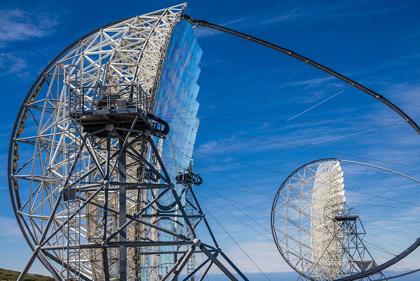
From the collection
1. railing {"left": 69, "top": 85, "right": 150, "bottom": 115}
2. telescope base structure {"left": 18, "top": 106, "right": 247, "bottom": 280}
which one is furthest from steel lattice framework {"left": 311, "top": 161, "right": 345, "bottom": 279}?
railing {"left": 69, "top": 85, "right": 150, "bottom": 115}

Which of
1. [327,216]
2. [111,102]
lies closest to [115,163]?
[111,102]

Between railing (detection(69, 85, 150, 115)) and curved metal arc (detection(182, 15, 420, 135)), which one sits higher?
curved metal arc (detection(182, 15, 420, 135))

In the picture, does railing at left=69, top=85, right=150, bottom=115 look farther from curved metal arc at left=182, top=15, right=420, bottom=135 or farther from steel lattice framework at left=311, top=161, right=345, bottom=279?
steel lattice framework at left=311, top=161, right=345, bottom=279

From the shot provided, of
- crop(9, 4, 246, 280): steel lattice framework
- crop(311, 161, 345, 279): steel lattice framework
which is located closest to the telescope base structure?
crop(9, 4, 246, 280): steel lattice framework

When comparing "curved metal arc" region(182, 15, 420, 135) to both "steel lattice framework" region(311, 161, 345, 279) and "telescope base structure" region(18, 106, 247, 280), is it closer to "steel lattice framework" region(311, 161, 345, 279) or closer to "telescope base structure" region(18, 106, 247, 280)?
"telescope base structure" region(18, 106, 247, 280)

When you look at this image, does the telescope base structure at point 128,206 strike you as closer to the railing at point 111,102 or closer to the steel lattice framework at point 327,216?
the railing at point 111,102

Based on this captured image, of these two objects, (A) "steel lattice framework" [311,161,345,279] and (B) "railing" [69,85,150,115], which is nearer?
(B) "railing" [69,85,150,115]

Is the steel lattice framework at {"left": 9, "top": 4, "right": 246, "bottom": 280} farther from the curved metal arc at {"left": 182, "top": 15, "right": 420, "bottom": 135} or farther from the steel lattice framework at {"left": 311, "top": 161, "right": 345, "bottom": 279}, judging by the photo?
the steel lattice framework at {"left": 311, "top": 161, "right": 345, "bottom": 279}

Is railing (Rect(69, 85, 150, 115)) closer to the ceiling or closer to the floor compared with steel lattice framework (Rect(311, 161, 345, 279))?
closer to the floor

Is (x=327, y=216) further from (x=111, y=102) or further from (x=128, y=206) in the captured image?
(x=111, y=102)

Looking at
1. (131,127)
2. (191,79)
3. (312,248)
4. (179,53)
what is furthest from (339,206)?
(131,127)

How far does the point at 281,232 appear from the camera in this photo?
6297cm

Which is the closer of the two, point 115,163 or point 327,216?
point 115,163

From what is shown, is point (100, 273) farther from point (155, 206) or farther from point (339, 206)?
point (339, 206)
